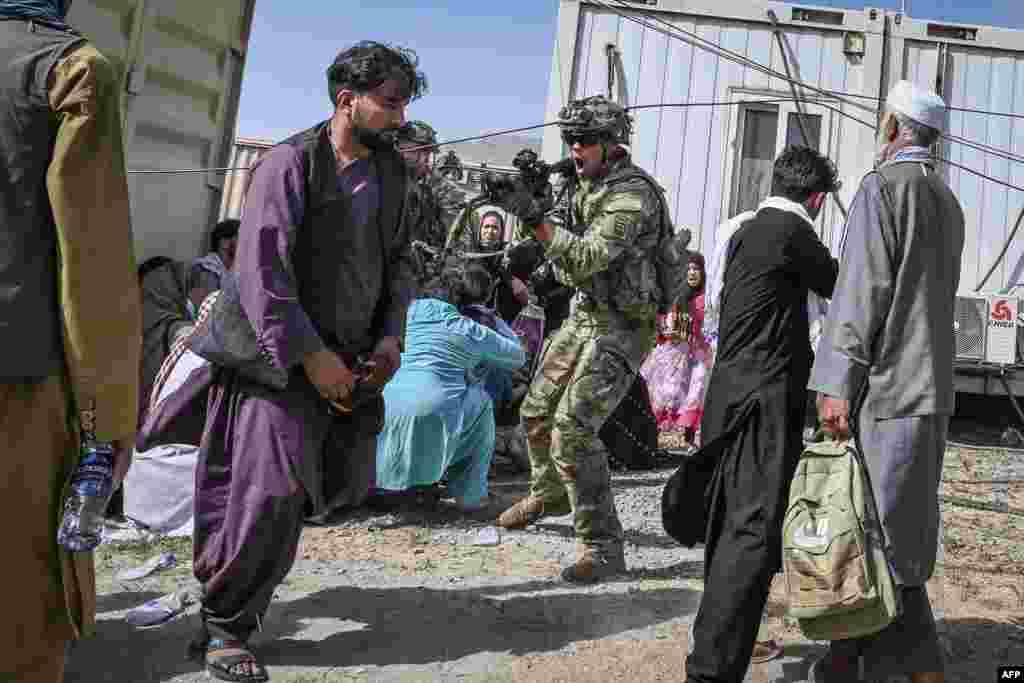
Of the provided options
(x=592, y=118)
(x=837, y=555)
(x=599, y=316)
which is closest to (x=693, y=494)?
(x=837, y=555)

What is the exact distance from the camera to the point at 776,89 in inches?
359

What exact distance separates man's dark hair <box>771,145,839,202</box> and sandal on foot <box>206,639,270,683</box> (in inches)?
85.9

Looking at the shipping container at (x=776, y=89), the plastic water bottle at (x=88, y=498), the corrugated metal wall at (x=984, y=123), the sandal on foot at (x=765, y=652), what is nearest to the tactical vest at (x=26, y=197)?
the plastic water bottle at (x=88, y=498)

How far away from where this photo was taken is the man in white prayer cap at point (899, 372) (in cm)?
271

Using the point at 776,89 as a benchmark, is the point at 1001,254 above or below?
below

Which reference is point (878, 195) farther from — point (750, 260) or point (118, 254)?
point (118, 254)

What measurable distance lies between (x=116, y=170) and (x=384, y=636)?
2027 millimetres

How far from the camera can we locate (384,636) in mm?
3348

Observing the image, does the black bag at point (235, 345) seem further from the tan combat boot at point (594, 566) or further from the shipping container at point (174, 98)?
the shipping container at point (174, 98)

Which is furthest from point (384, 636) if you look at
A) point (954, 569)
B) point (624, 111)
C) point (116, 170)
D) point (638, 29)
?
point (638, 29)

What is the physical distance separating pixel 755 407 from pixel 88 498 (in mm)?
1891

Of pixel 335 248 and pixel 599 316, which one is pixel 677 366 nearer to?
pixel 599 316

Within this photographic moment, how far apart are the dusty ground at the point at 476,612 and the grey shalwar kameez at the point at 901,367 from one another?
0.60m

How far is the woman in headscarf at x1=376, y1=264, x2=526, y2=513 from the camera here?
491 cm
